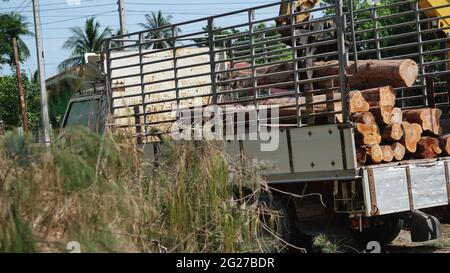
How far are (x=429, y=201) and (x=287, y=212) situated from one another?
1.45 metres

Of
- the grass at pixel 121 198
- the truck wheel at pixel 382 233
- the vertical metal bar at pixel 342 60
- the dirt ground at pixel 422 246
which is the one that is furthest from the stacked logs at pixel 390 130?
the grass at pixel 121 198

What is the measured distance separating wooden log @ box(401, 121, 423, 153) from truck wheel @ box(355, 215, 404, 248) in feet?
2.62

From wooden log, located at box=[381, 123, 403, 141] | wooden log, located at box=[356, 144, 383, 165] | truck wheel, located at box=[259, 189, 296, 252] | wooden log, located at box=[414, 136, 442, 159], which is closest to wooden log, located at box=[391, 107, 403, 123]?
wooden log, located at box=[381, 123, 403, 141]

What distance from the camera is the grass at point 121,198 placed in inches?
181

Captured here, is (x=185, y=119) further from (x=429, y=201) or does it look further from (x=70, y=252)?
(x=70, y=252)

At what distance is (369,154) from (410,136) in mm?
827

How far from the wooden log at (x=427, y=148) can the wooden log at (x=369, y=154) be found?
2.75ft

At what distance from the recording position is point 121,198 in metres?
4.93

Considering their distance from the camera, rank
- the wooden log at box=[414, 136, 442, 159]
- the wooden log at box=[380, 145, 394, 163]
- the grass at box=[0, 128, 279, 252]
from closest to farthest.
Result: the grass at box=[0, 128, 279, 252]
the wooden log at box=[380, 145, 394, 163]
the wooden log at box=[414, 136, 442, 159]

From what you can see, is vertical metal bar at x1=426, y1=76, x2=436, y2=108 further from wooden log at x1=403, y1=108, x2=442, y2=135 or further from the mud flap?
the mud flap

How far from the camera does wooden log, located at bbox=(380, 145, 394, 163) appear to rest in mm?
7383

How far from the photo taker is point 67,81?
28.9ft

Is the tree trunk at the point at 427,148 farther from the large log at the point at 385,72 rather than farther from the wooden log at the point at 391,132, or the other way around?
the large log at the point at 385,72
